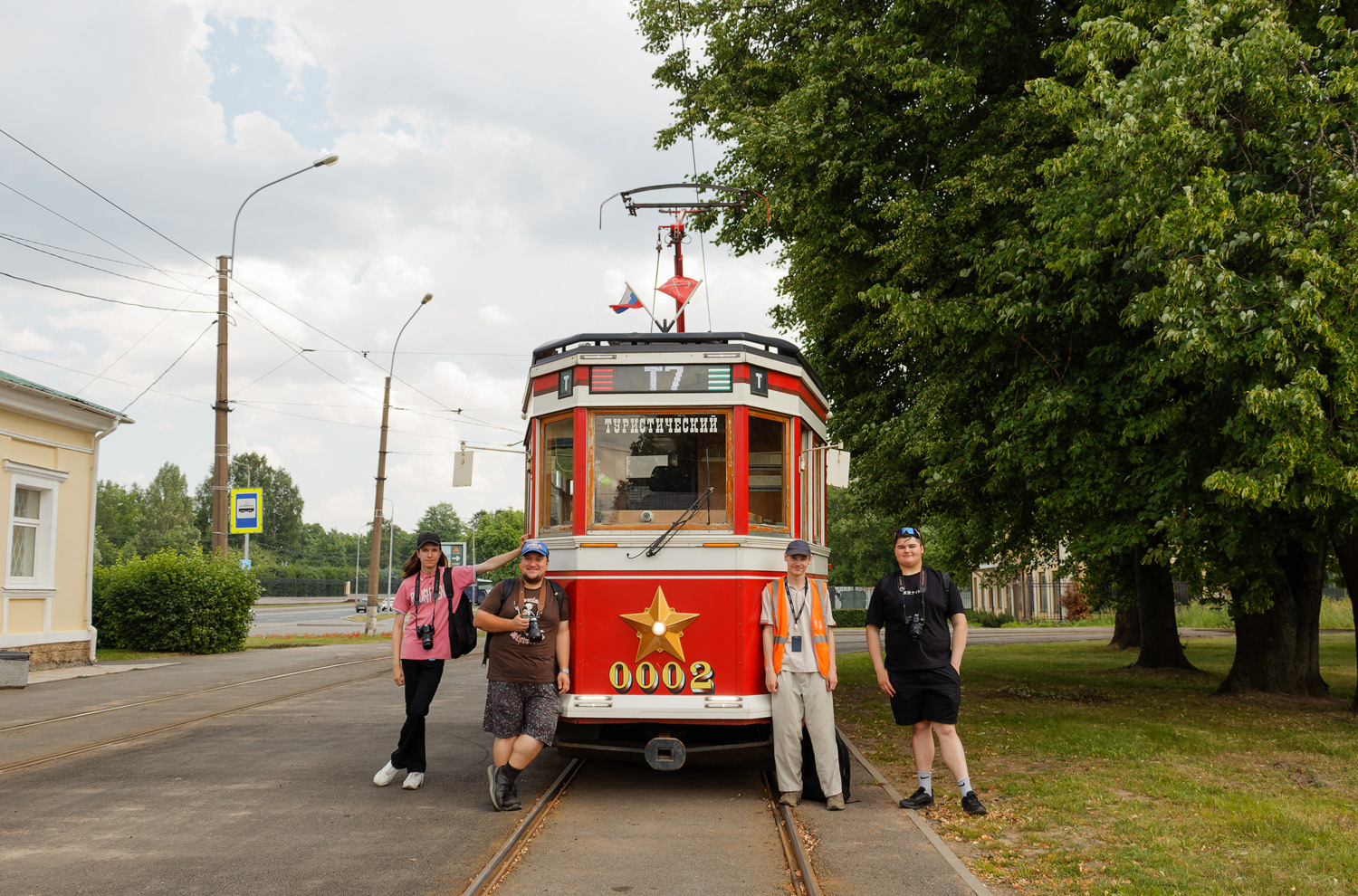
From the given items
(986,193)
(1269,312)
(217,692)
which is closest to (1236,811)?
(1269,312)

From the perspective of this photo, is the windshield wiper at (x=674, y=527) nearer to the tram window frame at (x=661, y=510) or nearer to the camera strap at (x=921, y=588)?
the tram window frame at (x=661, y=510)

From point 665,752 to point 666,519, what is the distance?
5.45 ft

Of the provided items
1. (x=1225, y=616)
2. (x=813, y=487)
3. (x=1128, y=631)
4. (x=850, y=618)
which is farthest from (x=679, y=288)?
(x=1225, y=616)

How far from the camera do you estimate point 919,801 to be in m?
7.50

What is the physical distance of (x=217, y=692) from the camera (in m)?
15.2

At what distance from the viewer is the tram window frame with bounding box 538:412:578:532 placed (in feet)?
26.8

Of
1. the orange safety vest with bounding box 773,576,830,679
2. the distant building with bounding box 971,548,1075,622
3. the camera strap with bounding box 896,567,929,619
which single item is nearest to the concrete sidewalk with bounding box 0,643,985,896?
the orange safety vest with bounding box 773,576,830,679

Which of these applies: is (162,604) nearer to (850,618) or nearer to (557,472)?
(557,472)

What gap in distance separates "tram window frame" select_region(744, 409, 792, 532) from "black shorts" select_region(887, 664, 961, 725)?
4.69 feet

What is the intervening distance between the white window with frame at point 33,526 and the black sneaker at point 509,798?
14556 mm

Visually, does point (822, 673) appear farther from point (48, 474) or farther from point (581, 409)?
point (48, 474)

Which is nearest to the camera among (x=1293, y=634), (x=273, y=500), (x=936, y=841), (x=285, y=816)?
(x=936, y=841)

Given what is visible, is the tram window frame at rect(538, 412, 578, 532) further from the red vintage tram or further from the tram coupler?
the tram coupler

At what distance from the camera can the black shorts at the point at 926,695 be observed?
23.9ft
